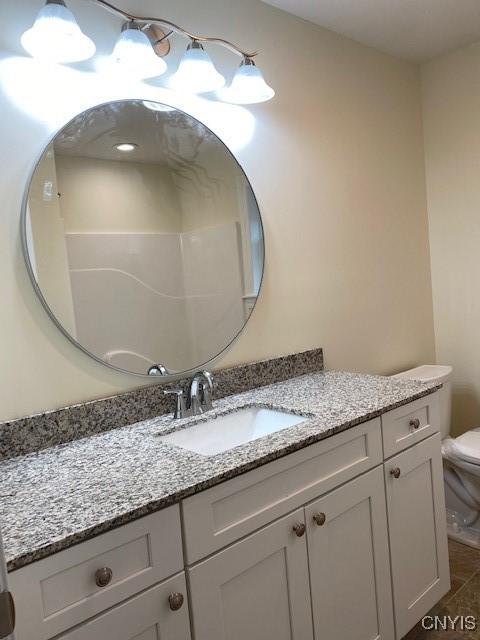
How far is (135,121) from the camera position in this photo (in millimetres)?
1556

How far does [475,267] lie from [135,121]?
190cm

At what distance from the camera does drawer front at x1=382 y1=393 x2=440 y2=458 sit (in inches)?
60.6

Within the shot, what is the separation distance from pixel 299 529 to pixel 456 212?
6.62 feet

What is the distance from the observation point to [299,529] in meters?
1.25

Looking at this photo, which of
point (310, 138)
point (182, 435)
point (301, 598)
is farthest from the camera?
point (310, 138)

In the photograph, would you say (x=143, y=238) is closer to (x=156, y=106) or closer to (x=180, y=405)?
(x=156, y=106)

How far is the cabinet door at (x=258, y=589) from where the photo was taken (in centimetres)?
107

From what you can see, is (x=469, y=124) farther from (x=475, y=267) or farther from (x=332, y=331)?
(x=332, y=331)

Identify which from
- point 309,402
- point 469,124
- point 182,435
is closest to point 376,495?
point 309,402

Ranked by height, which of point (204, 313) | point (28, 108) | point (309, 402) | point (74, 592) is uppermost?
point (28, 108)

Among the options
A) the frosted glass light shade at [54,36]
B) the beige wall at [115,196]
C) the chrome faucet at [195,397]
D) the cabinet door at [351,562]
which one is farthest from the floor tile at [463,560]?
the frosted glass light shade at [54,36]

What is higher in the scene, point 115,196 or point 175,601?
point 115,196

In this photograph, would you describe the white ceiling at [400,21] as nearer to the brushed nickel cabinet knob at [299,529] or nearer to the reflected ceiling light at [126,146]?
the reflected ceiling light at [126,146]

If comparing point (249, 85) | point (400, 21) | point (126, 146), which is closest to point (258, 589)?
point (126, 146)
